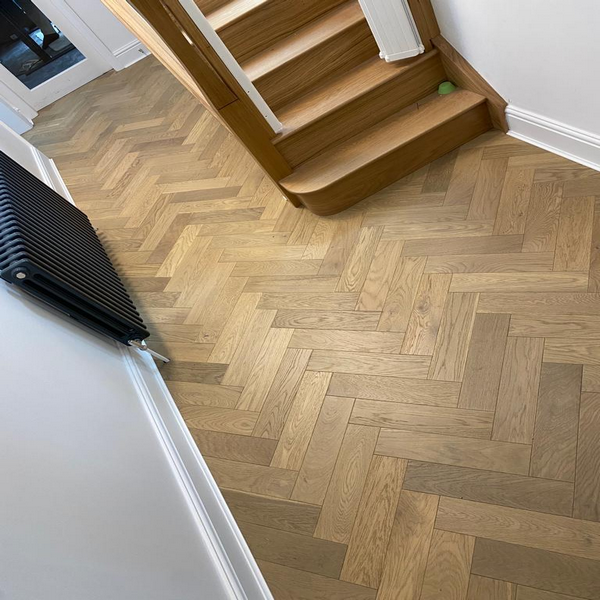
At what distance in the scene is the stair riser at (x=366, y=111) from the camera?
2600 mm

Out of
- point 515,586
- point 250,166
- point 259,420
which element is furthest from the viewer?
point 250,166

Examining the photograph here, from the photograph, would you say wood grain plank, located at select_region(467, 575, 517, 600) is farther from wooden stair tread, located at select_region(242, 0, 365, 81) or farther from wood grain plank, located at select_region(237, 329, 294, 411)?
wooden stair tread, located at select_region(242, 0, 365, 81)

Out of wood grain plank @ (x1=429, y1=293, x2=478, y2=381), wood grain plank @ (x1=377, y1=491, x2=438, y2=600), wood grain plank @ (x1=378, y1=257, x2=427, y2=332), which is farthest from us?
wood grain plank @ (x1=378, y1=257, x2=427, y2=332)

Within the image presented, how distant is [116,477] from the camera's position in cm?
171

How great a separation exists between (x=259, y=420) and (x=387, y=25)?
1.76m

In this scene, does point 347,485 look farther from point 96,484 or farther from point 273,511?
point 96,484

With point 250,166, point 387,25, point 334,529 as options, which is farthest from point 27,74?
point 334,529

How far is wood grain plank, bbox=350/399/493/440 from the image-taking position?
5.85 ft

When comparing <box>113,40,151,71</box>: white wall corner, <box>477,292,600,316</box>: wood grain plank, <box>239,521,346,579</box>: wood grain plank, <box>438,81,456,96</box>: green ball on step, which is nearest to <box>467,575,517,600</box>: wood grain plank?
<box>239,521,346,579</box>: wood grain plank

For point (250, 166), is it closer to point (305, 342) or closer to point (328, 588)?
point (305, 342)

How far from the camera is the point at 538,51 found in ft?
6.48

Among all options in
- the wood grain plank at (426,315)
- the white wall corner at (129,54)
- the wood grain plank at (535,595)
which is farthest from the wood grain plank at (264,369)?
the white wall corner at (129,54)

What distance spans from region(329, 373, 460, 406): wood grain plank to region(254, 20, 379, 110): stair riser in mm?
1437

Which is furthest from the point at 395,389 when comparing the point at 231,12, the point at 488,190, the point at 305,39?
the point at 231,12
